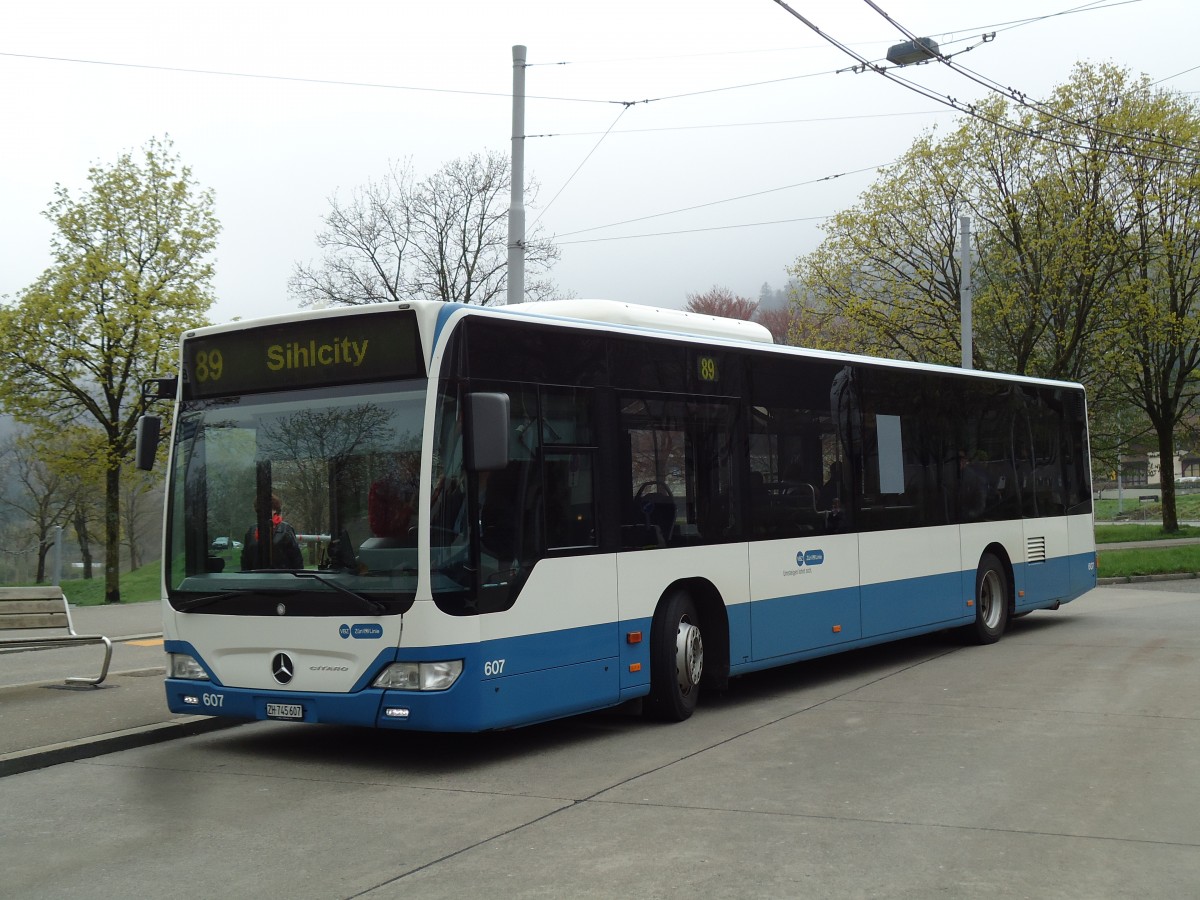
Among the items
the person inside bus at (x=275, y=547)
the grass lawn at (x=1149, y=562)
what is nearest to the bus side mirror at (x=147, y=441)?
the person inside bus at (x=275, y=547)

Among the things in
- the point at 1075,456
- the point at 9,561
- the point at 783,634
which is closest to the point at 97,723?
the point at 783,634

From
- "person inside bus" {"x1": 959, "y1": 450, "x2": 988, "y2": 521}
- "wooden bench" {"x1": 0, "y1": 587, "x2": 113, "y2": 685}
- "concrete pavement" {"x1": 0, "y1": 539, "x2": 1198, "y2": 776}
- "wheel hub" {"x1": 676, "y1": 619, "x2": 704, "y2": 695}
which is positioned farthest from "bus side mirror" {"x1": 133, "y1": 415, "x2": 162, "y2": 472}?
"person inside bus" {"x1": 959, "y1": 450, "x2": 988, "y2": 521}

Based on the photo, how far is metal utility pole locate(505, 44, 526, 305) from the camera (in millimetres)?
16859

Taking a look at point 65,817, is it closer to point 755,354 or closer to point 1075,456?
point 755,354

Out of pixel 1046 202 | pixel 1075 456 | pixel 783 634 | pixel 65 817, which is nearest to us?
pixel 65 817

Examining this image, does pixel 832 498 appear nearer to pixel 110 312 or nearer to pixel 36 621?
pixel 36 621

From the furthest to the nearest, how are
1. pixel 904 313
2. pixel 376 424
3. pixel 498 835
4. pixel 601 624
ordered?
1. pixel 904 313
2. pixel 601 624
3. pixel 376 424
4. pixel 498 835

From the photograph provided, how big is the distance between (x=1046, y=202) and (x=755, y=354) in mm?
27356

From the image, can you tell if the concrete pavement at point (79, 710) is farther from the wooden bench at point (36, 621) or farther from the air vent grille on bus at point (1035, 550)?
the air vent grille on bus at point (1035, 550)

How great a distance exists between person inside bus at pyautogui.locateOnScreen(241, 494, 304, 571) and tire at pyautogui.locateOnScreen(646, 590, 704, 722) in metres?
2.77

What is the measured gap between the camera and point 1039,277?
119 ft

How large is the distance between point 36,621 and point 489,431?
6077 millimetres

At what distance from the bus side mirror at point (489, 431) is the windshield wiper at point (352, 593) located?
106 centimetres

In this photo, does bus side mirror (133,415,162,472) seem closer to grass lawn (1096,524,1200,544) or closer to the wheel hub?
the wheel hub
